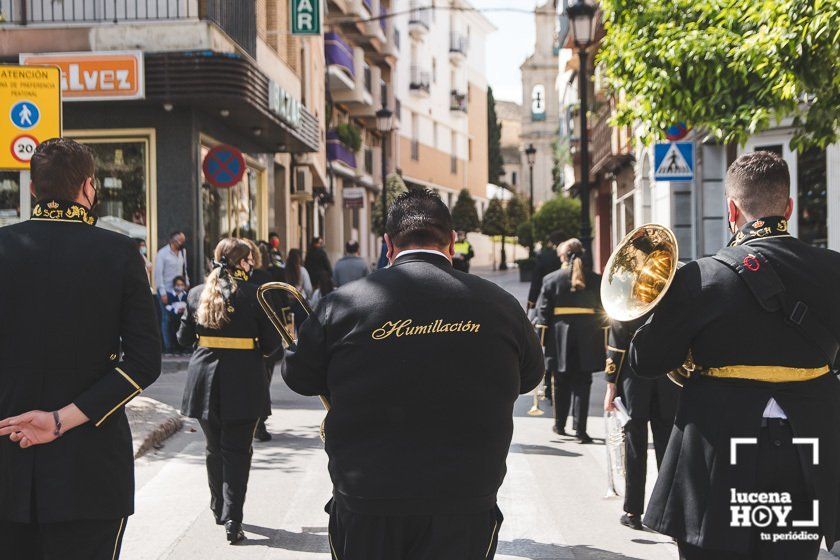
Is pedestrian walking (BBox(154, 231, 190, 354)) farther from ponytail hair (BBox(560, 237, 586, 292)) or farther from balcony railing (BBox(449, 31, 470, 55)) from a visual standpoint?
balcony railing (BBox(449, 31, 470, 55))

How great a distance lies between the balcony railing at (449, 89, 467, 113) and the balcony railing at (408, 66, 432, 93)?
736 cm

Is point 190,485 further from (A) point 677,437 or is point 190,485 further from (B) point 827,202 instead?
(B) point 827,202

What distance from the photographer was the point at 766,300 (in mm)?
3465

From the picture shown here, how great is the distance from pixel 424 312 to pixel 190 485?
5.30m

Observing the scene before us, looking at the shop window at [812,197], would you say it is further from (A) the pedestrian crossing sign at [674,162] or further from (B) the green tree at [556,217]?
(B) the green tree at [556,217]

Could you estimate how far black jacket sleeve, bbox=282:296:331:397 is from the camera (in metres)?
3.28

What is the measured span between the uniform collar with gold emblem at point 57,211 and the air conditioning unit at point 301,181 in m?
25.7

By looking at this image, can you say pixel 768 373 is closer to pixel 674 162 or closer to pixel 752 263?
pixel 752 263

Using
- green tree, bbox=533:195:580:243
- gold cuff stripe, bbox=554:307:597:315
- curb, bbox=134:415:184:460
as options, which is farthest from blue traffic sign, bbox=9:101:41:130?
green tree, bbox=533:195:580:243

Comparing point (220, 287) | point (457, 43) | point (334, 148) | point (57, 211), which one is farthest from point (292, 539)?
point (457, 43)

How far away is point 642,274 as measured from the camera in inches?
149

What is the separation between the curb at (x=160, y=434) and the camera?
9043 millimetres

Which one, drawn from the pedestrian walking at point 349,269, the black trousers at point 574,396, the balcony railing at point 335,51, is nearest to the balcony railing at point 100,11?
the pedestrian walking at point 349,269

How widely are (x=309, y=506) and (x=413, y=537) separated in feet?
14.0
